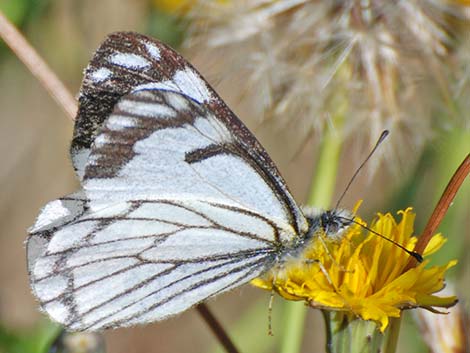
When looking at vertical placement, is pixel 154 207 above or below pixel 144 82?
below

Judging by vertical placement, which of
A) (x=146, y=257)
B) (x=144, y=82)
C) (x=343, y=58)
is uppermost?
Answer: (x=343, y=58)

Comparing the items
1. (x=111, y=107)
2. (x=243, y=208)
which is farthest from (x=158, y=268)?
(x=111, y=107)

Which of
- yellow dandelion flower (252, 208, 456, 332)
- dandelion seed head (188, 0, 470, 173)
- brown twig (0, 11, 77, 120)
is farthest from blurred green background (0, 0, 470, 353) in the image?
brown twig (0, 11, 77, 120)

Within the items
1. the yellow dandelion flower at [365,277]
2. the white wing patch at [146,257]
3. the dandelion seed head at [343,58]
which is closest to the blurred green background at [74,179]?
the dandelion seed head at [343,58]

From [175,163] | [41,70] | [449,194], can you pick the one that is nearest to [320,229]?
[175,163]

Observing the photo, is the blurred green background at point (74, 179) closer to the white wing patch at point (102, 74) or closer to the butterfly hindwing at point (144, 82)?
the butterfly hindwing at point (144, 82)

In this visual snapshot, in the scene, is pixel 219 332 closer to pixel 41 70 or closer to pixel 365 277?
pixel 365 277

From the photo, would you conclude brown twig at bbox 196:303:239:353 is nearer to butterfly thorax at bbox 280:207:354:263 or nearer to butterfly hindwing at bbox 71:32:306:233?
butterfly thorax at bbox 280:207:354:263
